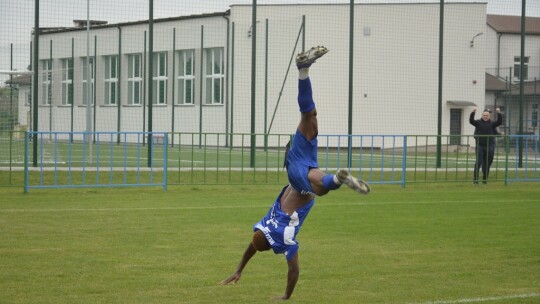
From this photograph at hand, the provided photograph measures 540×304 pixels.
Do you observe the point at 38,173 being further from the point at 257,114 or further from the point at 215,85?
the point at 215,85

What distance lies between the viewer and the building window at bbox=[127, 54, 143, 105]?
34031 millimetres

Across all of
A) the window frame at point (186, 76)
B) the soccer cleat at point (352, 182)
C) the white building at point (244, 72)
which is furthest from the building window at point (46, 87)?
the soccer cleat at point (352, 182)

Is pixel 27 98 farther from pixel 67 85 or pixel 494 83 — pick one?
pixel 494 83

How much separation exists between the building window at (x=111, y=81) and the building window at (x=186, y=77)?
2409 millimetres

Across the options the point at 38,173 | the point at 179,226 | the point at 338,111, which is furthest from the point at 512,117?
the point at 179,226

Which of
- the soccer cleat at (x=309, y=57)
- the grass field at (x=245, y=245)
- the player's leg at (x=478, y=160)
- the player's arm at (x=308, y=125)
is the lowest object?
the grass field at (x=245, y=245)

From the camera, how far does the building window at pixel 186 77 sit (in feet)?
112

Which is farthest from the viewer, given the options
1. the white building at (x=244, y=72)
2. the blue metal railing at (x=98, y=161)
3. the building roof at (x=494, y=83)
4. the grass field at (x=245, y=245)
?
the building roof at (x=494, y=83)

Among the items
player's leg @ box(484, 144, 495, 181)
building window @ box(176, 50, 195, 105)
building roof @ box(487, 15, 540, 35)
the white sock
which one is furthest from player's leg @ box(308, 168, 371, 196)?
building roof @ box(487, 15, 540, 35)

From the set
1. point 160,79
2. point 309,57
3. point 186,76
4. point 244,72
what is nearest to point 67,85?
point 160,79

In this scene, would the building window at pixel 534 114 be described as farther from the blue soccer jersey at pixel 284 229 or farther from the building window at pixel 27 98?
the blue soccer jersey at pixel 284 229

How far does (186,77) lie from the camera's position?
3453 cm

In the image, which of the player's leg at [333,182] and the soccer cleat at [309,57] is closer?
the player's leg at [333,182]

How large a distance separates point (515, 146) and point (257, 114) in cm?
1114
